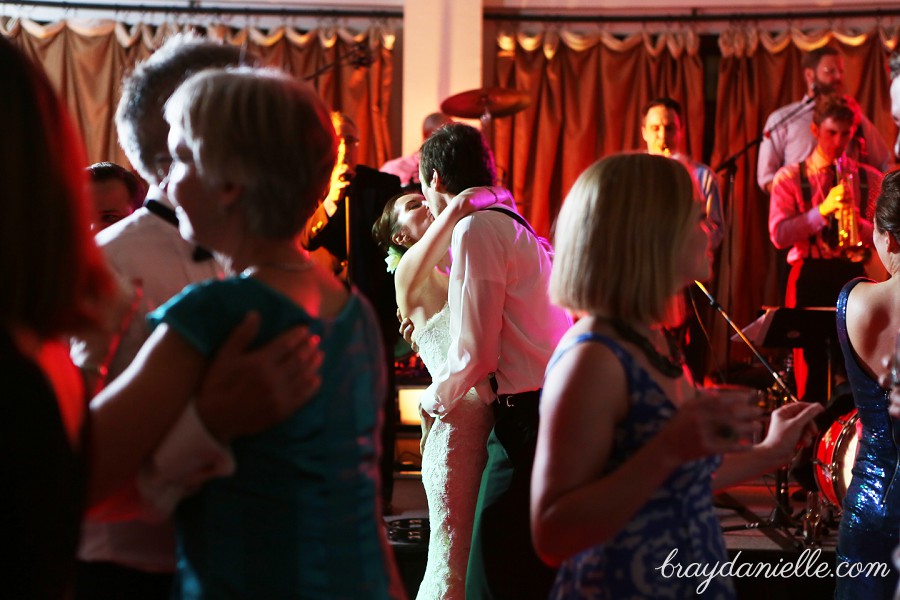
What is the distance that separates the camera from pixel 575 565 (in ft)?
5.31

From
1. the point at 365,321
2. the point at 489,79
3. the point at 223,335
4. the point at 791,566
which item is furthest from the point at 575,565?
the point at 489,79

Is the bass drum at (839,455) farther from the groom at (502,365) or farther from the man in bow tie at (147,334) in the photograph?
the man in bow tie at (147,334)

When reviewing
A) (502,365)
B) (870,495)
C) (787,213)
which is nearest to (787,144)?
(787,213)

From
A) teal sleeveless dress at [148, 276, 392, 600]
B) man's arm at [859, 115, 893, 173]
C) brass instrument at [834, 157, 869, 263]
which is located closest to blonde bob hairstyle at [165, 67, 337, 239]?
teal sleeveless dress at [148, 276, 392, 600]

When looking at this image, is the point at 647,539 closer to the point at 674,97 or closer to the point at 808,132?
the point at 808,132

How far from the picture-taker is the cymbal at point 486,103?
6.56 metres

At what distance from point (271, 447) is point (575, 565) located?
61cm

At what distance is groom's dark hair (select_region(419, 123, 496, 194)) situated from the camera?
3.19 m

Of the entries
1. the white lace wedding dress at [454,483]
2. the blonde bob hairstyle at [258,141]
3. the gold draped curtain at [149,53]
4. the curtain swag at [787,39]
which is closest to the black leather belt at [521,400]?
the white lace wedding dress at [454,483]

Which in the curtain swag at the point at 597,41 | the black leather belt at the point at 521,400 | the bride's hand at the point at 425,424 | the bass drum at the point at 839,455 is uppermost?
the curtain swag at the point at 597,41

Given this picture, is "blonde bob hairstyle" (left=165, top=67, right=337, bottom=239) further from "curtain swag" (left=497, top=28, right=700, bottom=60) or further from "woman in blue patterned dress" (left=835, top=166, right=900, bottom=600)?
"curtain swag" (left=497, top=28, right=700, bottom=60)

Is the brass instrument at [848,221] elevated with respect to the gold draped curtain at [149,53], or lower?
lower

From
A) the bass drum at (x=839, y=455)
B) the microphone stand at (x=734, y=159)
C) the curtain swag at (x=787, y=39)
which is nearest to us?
the bass drum at (x=839, y=455)

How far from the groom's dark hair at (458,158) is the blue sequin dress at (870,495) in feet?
3.95
